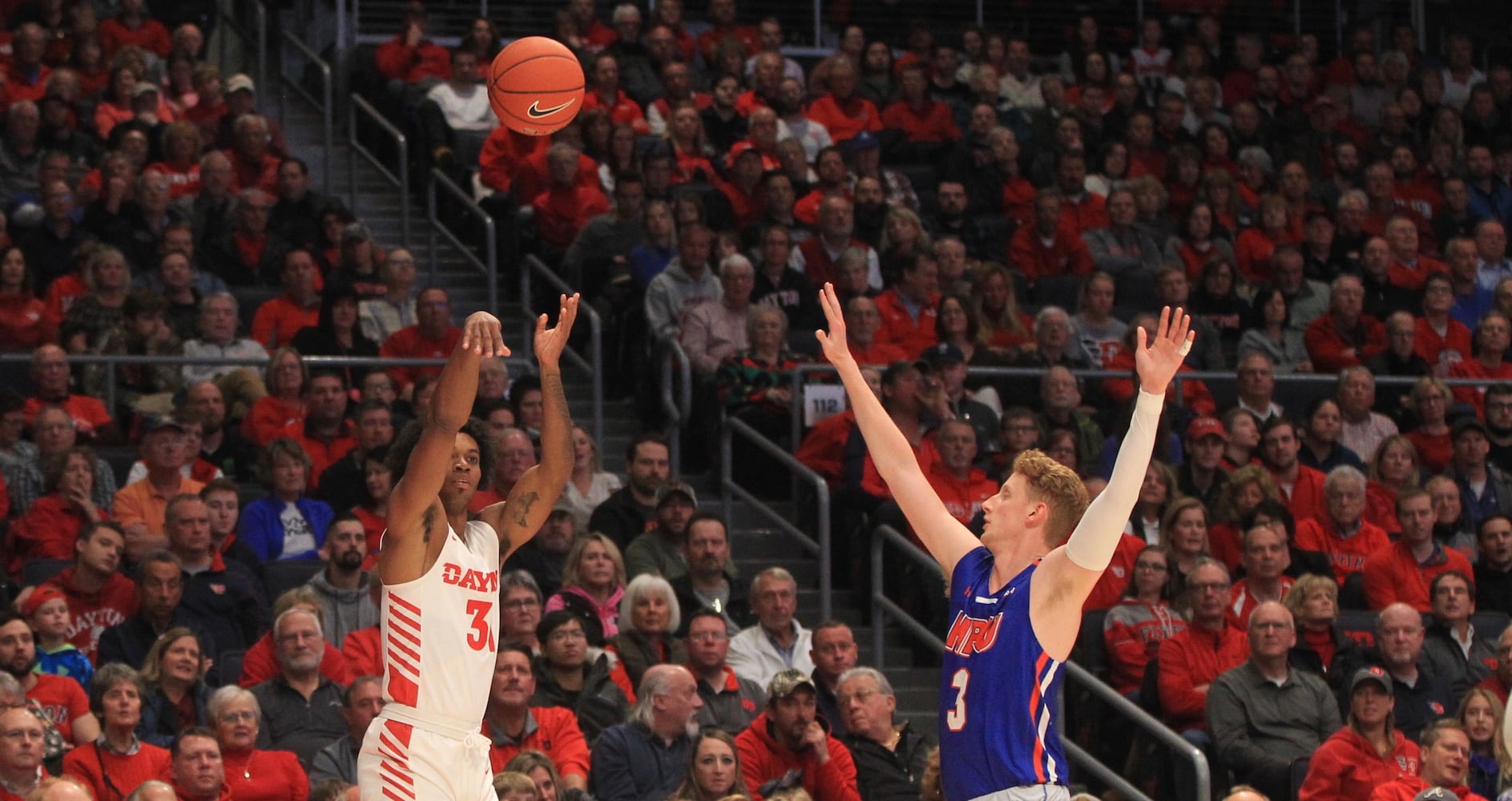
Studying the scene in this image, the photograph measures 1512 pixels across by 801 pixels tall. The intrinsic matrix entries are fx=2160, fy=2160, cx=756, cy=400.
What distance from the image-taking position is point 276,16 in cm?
1872

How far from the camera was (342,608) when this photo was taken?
11.7 metres

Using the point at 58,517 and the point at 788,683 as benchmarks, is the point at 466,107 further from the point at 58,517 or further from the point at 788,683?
the point at 788,683

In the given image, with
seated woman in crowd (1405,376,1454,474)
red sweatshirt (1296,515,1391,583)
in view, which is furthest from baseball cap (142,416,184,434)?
seated woman in crowd (1405,376,1454,474)

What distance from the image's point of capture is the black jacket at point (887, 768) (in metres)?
11.0

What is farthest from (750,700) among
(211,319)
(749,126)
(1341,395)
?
→ (749,126)

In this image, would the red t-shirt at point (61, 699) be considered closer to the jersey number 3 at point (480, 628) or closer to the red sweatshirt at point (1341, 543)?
the jersey number 3 at point (480, 628)

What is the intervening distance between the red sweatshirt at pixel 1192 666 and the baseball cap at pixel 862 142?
620cm

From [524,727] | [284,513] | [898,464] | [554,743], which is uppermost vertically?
[898,464]

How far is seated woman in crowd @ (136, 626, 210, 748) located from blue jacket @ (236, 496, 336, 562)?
1596 millimetres

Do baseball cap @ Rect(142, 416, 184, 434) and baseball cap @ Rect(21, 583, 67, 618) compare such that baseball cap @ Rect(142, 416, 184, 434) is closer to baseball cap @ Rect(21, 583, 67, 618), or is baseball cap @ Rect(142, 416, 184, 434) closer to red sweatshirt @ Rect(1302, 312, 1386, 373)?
baseball cap @ Rect(21, 583, 67, 618)

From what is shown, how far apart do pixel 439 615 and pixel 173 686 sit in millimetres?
4173

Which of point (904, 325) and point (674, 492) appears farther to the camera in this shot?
point (904, 325)

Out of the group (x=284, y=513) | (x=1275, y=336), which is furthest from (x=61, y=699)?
(x=1275, y=336)

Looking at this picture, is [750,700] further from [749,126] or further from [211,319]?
[749,126]
